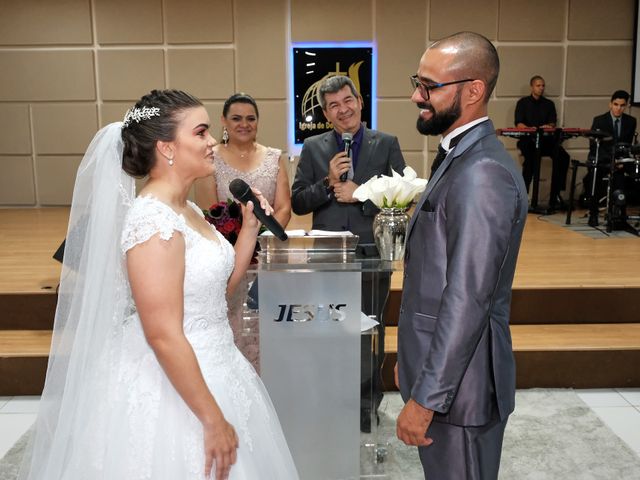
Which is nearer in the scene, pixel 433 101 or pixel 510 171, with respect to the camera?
pixel 510 171

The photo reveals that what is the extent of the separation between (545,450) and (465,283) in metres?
1.91

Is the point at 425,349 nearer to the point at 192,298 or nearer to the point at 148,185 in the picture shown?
the point at 192,298

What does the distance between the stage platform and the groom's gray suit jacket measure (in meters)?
→ 2.14

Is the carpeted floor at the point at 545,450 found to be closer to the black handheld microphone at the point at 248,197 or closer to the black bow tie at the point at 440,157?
the black handheld microphone at the point at 248,197

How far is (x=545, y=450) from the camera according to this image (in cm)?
291

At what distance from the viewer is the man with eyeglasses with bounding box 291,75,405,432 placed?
9.48ft

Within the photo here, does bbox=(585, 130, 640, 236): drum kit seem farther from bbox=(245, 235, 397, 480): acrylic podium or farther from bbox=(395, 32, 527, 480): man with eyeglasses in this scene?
bbox=(395, 32, 527, 480): man with eyeglasses

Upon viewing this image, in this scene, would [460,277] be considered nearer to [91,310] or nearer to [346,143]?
[91,310]

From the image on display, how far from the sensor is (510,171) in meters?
1.41

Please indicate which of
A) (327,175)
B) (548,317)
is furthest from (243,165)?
(548,317)

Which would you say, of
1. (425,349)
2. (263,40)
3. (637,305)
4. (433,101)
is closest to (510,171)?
(433,101)

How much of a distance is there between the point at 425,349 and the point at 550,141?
695 centimetres

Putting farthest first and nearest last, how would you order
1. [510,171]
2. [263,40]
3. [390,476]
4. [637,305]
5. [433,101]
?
[263,40] < [637,305] < [390,476] < [433,101] < [510,171]

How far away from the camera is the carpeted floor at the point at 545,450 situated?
2691 millimetres
